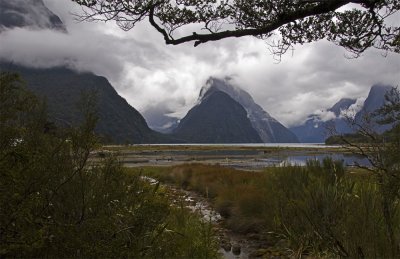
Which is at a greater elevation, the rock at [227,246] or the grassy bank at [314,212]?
the grassy bank at [314,212]

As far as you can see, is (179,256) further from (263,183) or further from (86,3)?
(263,183)

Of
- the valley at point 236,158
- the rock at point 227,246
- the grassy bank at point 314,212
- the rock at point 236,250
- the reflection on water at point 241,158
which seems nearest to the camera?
the grassy bank at point 314,212

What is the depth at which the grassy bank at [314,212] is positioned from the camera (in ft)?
14.5

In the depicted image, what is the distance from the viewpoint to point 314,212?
627 centimetres

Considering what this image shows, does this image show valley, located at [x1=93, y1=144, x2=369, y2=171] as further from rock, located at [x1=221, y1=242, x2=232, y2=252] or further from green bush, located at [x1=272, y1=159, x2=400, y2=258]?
Answer: rock, located at [x1=221, y1=242, x2=232, y2=252]

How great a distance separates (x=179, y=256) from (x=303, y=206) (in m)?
2.70

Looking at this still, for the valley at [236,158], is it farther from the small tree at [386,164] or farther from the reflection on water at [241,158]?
the small tree at [386,164]

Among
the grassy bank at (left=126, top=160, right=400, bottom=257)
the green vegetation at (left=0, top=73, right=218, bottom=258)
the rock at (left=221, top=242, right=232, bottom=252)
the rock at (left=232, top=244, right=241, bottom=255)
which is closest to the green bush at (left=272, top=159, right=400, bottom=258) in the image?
the grassy bank at (left=126, top=160, right=400, bottom=257)

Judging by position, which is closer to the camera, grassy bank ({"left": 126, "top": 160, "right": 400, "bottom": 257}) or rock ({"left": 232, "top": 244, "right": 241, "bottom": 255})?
grassy bank ({"left": 126, "top": 160, "right": 400, "bottom": 257})

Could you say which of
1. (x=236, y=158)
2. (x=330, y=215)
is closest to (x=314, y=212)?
(x=330, y=215)

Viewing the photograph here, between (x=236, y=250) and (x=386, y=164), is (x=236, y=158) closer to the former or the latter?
(x=236, y=250)

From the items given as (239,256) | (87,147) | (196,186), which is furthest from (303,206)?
(196,186)

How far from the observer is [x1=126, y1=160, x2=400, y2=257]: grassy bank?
443 cm

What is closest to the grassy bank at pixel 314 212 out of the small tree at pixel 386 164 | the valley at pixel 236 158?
the small tree at pixel 386 164
